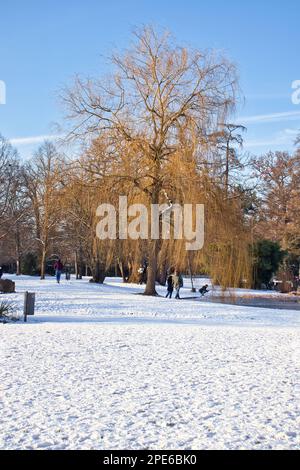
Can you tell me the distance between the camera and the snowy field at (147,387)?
17.5ft

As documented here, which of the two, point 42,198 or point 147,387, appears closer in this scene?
point 147,387

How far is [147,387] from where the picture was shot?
7344 millimetres

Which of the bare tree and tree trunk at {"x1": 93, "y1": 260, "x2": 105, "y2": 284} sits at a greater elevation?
the bare tree

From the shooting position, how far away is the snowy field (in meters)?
5.32

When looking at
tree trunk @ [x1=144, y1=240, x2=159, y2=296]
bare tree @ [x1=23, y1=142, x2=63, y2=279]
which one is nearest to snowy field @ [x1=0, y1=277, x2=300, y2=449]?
tree trunk @ [x1=144, y1=240, x2=159, y2=296]

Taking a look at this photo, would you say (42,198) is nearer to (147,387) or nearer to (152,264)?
(152,264)

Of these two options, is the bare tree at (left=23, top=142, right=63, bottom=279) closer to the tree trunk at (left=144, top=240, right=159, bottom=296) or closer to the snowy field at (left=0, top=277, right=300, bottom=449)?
the tree trunk at (left=144, top=240, right=159, bottom=296)

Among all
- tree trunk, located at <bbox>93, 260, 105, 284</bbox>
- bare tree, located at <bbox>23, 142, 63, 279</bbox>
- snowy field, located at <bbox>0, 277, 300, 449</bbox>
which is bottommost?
snowy field, located at <bbox>0, 277, 300, 449</bbox>

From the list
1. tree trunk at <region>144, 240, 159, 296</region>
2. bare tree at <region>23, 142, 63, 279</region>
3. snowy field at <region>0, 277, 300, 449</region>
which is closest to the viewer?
snowy field at <region>0, 277, 300, 449</region>

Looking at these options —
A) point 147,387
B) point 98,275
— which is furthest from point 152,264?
point 147,387

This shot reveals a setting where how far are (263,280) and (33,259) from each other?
21.8 meters

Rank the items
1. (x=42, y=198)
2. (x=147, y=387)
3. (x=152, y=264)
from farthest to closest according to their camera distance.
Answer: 1. (x=42, y=198)
2. (x=152, y=264)
3. (x=147, y=387)

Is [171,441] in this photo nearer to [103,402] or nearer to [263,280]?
A: [103,402]

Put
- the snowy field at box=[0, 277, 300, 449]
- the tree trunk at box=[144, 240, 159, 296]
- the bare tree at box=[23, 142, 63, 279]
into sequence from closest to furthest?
1. the snowy field at box=[0, 277, 300, 449]
2. the tree trunk at box=[144, 240, 159, 296]
3. the bare tree at box=[23, 142, 63, 279]
